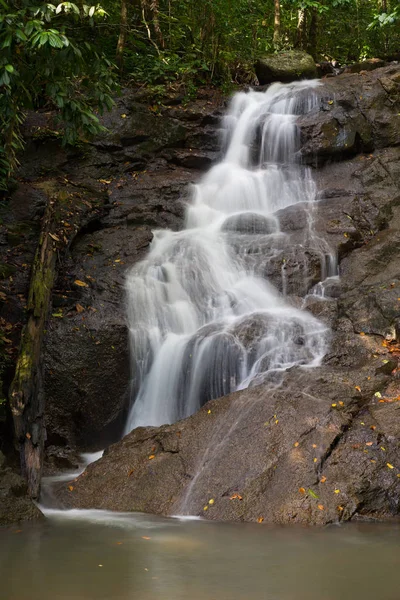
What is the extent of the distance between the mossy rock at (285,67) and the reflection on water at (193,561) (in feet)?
39.9

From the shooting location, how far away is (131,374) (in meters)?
8.28

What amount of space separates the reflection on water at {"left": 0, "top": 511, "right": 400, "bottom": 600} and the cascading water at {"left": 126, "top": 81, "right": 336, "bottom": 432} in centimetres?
242

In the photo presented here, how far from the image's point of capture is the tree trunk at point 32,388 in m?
6.13

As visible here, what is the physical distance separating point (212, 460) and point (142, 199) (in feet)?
21.1

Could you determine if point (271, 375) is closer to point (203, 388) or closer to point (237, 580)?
point (203, 388)

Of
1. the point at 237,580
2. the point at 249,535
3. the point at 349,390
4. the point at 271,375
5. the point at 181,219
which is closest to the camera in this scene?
the point at 237,580

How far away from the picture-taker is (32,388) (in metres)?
6.61

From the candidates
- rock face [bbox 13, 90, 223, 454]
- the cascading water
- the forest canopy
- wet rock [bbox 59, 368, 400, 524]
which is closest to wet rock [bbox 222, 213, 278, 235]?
the cascading water

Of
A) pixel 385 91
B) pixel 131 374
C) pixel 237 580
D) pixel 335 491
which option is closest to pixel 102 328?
pixel 131 374

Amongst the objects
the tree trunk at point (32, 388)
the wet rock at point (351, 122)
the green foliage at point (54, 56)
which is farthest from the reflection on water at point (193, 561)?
the wet rock at point (351, 122)

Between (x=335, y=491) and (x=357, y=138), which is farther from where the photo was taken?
(x=357, y=138)

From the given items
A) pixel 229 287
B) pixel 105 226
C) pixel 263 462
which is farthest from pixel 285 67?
pixel 263 462

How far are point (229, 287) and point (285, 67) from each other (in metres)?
7.70

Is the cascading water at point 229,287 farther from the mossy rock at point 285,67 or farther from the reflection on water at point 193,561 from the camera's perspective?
the reflection on water at point 193,561
